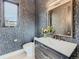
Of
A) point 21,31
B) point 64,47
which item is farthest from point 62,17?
point 21,31

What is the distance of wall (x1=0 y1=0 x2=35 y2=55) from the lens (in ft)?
14.0

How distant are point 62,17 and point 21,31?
2493mm

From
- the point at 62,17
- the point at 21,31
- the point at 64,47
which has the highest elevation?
the point at 62,17

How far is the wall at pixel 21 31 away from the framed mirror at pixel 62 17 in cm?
173

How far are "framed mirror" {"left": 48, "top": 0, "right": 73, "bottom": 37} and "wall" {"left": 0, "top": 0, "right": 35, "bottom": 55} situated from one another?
1728mm

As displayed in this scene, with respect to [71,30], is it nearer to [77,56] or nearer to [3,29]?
[77,56]

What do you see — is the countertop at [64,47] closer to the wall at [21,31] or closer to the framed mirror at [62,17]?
the framed mirror at [62,17]

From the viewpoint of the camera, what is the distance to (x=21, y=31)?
4562 mm

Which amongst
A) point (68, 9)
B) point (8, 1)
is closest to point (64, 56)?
point (68, 9)

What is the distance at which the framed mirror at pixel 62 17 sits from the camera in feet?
6.89

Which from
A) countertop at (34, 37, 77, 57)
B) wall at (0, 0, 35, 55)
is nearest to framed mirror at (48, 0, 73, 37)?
countertop at (34, 37, 77, 57)

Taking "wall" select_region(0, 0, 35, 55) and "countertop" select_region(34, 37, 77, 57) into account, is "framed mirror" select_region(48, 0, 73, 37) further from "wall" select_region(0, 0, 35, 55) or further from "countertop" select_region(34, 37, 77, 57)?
"wall" select_region(0, 0, 35, 55)

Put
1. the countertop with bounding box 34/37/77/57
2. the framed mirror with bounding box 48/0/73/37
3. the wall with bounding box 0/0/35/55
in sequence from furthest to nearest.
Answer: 1. the wall with bounding box 0/0/35/55
2. the framed mirror with bounding box 48/0/73/37
3. the countertop with bounding box 34/37/77/57

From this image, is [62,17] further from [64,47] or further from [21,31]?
[21,31]
